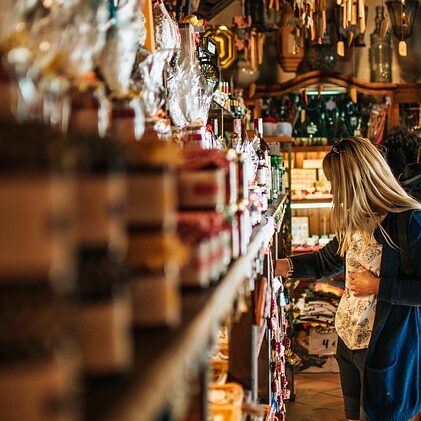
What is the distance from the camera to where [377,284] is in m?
3.32

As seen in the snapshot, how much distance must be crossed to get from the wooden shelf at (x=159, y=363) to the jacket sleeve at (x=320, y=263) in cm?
286

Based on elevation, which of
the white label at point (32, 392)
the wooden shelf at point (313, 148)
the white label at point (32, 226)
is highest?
the wooden shelf at point (313, 148)

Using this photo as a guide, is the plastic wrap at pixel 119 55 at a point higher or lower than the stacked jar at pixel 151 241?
higher

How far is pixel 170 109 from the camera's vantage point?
2.24 m

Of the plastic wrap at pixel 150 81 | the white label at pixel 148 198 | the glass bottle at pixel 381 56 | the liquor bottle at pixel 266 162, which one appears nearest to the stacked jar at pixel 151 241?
the white label at pixel 148 198

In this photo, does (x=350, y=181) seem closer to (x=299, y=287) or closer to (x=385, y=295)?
(x=385, y=295)

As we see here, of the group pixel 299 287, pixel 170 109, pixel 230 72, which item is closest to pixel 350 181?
pixel 170 109

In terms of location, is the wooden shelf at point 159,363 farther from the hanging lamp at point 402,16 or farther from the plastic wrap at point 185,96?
the hanging lamp at point 402,16

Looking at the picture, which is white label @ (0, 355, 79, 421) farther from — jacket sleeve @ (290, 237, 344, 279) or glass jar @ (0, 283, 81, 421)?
jacket sleeve @ (290, 237, 344, 279)

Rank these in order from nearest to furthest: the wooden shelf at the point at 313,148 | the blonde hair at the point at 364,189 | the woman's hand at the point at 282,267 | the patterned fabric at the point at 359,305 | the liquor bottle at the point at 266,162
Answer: the blonde hair at the point at 364,189
the patterned fabric at the point at 359,305
the liquor bottle at the point at 266,162
the woman's hand at the point at 282,267
the wooden shelf at the point at 313,148

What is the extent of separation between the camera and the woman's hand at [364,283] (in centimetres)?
333

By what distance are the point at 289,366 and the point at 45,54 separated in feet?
16.5

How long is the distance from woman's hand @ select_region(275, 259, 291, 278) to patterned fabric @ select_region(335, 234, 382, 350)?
0.47 metres

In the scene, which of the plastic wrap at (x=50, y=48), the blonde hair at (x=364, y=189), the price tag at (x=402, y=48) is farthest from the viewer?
the price tag at (x=402, y=48)
